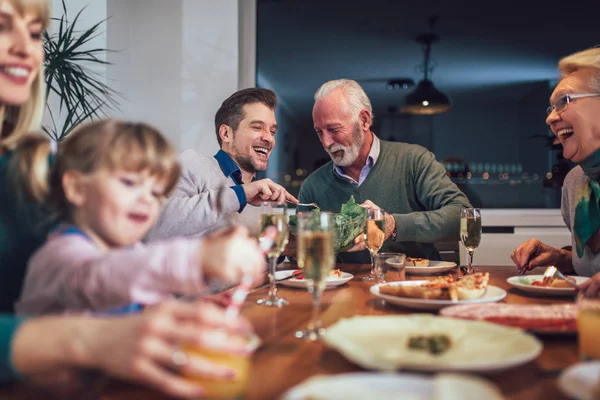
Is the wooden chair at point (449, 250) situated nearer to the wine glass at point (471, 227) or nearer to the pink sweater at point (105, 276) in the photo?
the wine glass at point (471, 227)

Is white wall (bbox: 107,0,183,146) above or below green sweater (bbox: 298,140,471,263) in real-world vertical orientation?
above

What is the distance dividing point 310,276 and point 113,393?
46cm

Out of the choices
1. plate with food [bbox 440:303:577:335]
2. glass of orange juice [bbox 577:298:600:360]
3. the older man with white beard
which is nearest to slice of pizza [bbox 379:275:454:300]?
plate with food [bbox 440:303:577:335]

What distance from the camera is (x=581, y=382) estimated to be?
695mm

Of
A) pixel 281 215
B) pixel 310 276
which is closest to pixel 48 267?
pixel 310 276

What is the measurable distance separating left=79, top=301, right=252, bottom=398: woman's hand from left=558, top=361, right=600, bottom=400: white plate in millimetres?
440

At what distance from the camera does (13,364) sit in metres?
0.73

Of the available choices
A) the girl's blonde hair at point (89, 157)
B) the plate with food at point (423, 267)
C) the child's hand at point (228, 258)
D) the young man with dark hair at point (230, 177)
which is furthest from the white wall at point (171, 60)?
the child's hand at point (228, 258)

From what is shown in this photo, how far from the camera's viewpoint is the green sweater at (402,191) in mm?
2688

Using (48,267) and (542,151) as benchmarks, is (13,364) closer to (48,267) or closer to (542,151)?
(48,267)

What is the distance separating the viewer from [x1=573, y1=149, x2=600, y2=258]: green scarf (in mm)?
1808

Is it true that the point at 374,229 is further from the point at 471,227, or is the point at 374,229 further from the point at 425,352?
the point at 425,352

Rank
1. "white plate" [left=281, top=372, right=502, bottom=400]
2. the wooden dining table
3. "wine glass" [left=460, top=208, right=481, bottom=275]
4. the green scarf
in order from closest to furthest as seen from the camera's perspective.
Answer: "white plate" [left=281, top=372, right=502, bottom=400] → the wooden dining table → the green scarf → "wine glass" [left=460, top=208, right=481, bottom=275]

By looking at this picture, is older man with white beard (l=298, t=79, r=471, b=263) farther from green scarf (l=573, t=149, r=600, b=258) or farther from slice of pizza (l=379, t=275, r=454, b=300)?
slice of pizza (l=379, t=275, r=454, b=300)
